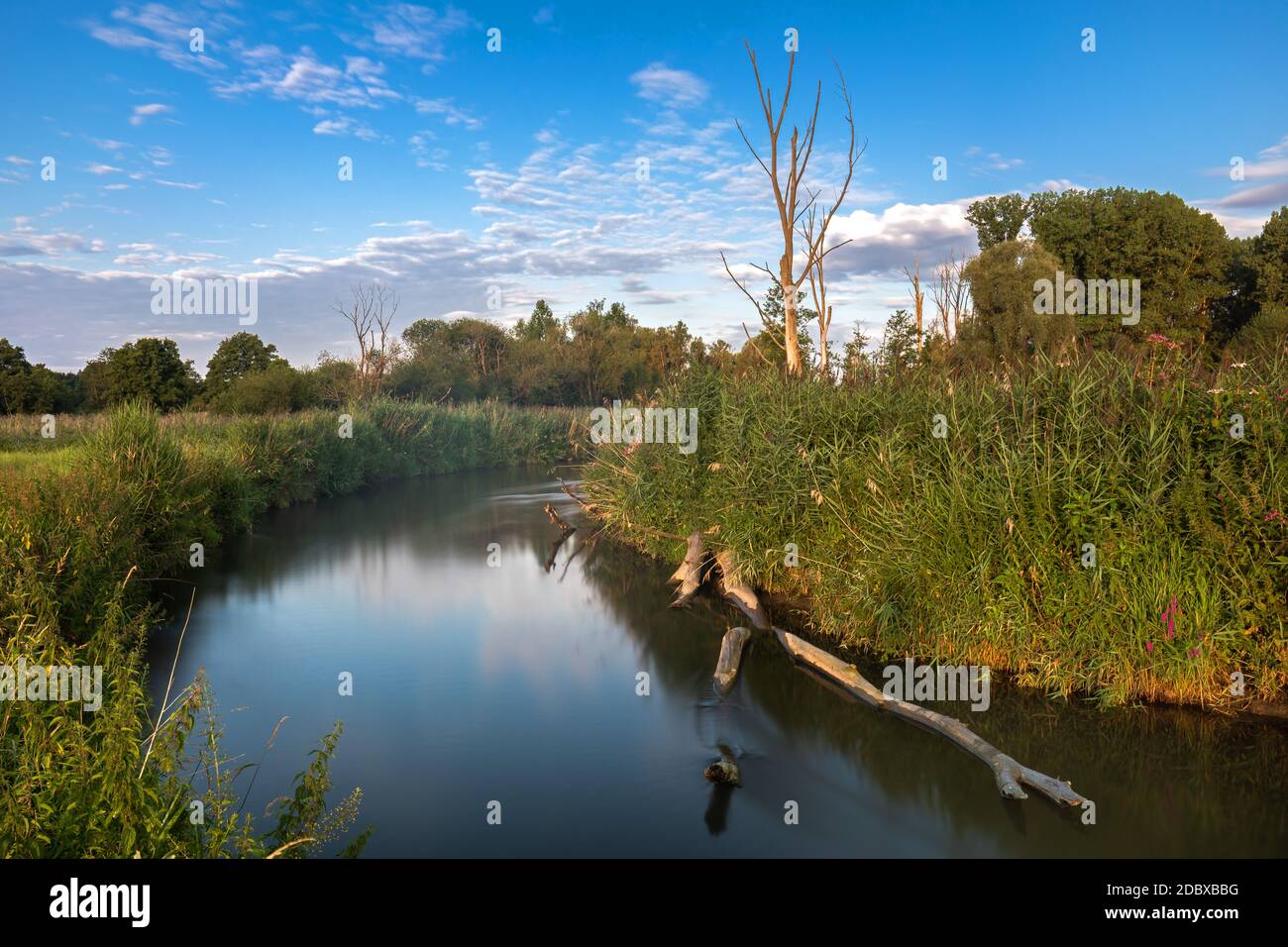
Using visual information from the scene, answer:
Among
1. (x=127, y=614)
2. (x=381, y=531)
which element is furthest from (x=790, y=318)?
(x=381, y=531)

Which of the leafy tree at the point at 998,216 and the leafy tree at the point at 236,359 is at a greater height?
the leafy tree at the point at 998,216

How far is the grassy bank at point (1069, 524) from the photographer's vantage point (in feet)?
22.3

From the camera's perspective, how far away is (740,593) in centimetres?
1090

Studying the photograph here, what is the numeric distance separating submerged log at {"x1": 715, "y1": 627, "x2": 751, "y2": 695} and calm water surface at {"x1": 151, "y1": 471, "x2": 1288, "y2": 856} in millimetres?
187

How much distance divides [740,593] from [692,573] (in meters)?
1.43

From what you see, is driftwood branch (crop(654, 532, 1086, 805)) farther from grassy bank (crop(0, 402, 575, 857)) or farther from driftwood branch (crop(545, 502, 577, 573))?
driftwood branch (crop(545, 502, 577, 573))

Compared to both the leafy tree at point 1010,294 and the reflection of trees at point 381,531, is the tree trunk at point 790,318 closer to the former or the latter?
the reflection of trees at point 381,531

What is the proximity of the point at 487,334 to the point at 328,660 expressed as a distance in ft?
176

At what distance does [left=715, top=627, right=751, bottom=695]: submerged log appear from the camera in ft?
29.2

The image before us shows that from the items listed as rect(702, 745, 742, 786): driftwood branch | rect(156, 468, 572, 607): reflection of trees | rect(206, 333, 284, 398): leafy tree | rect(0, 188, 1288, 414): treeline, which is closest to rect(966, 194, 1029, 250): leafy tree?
rect(0, 188, 1288, 414): treeline

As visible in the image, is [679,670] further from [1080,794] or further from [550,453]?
[550,453]

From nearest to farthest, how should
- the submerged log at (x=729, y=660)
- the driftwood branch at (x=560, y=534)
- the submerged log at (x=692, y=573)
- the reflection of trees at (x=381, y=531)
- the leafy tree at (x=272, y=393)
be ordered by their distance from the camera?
1. the submerged log at (x=729, y=660)
2. the submerged log at (x=692, y=573)
3. the reflection of trees at (x=381, y=531)
4. the driftwood branch at (x=560, y=534)
5. the leafy tree at (x=272, y=393)

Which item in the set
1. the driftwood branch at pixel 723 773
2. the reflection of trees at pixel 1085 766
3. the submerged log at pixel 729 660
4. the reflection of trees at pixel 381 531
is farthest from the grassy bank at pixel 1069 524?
the reflection of trees at pixel 381 531

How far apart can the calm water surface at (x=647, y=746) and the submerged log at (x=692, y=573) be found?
275 millimetres
